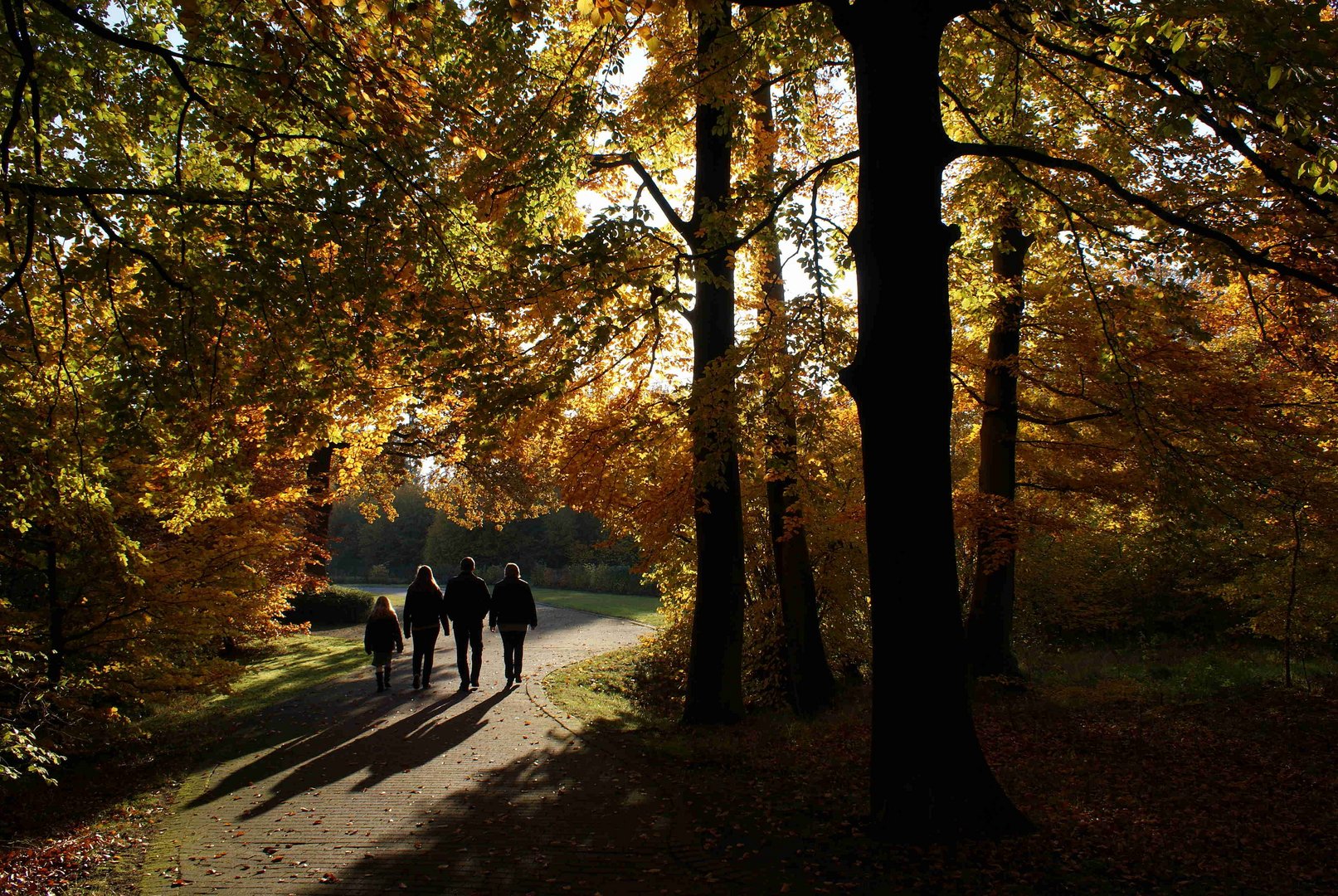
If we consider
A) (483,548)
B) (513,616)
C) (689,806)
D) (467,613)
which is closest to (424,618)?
(467,613)

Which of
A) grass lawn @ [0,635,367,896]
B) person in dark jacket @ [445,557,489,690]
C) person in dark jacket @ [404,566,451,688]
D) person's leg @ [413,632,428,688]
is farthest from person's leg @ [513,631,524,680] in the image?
grass lawn @ [0,635,367,896]

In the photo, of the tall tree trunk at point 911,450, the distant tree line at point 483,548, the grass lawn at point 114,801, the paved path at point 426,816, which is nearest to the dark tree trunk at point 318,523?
the grass lawn at point 114,801

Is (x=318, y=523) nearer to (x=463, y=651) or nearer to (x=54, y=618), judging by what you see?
(x=463, y=651)

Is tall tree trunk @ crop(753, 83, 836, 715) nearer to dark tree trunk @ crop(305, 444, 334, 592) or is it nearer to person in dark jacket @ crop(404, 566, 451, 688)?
person in dark jacket @ crop(404, 566, 451, 688)

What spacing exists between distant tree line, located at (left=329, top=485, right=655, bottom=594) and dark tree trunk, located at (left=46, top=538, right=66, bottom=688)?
933 inches

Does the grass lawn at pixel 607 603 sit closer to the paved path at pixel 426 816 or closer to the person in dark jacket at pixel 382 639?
the person in dark jacket at pixel 382 639

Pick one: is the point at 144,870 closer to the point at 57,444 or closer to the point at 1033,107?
the point at 57,444

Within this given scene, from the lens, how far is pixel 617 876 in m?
4.75

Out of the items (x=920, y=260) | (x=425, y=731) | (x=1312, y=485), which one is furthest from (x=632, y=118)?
(x=1312, y=485)

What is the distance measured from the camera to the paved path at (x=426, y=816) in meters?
4.77

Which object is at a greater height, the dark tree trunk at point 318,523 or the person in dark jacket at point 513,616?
the dark tree trunk at point 318,523

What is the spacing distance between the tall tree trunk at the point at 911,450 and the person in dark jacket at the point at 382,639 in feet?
27.0

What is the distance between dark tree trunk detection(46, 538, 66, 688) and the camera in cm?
743

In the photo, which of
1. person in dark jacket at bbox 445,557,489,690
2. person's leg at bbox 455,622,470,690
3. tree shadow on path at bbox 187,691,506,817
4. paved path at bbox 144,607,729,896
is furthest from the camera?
person in dark jacket at bbox 445,557,489,690
